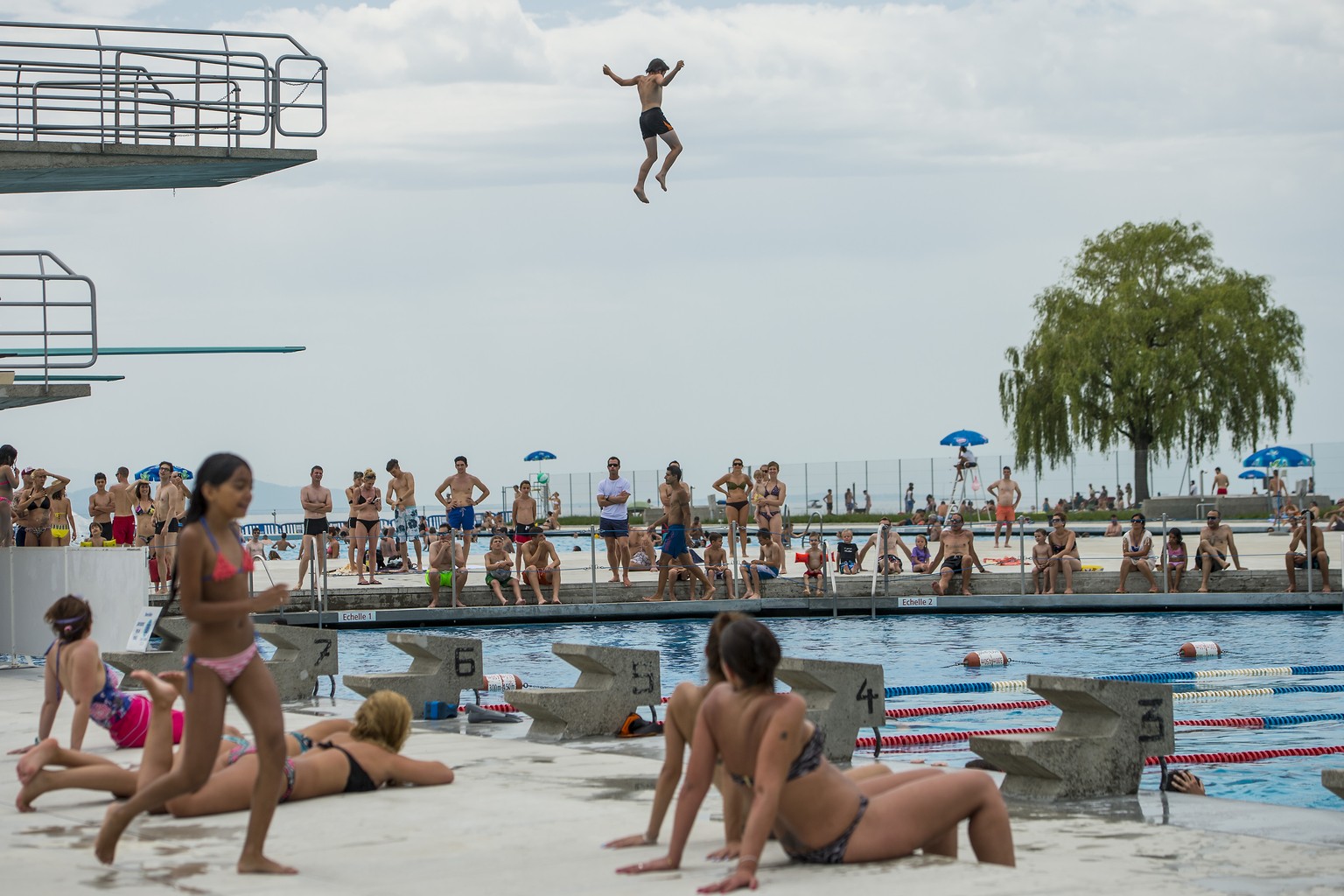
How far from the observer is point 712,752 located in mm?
5480

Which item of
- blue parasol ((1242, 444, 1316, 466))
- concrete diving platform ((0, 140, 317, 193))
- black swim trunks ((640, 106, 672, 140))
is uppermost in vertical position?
concrete diving platform ((0, 140, 317, 193))

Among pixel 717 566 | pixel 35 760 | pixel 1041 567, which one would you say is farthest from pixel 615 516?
pixel 35 760

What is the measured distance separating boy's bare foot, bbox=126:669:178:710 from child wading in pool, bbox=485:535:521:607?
14798 mm

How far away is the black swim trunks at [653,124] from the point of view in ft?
39.3

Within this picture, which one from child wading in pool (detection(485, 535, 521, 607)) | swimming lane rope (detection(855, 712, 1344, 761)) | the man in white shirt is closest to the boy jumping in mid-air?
swimming lane rope (detection(855, 712, 1344, 761))

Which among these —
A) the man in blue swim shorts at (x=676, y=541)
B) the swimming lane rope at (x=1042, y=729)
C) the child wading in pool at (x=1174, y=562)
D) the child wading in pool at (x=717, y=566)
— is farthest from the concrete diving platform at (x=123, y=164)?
the child wading in pool at (x=1174, y=562)

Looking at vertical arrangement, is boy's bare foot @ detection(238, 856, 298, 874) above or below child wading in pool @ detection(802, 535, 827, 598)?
below

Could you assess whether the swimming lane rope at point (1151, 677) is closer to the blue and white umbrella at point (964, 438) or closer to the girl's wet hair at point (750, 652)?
the girl's wet hair at point (750, 652)

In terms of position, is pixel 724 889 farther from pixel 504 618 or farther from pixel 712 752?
pixel 504 618

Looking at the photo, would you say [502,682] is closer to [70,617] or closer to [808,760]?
[70,617]

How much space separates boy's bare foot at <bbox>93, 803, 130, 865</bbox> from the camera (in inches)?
223

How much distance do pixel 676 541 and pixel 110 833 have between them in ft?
Result: 50.3

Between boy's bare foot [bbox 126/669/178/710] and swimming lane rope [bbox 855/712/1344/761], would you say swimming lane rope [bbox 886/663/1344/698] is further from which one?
boy's bare foot [bbox 126/669/178/710]

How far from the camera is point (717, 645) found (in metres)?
5.57
